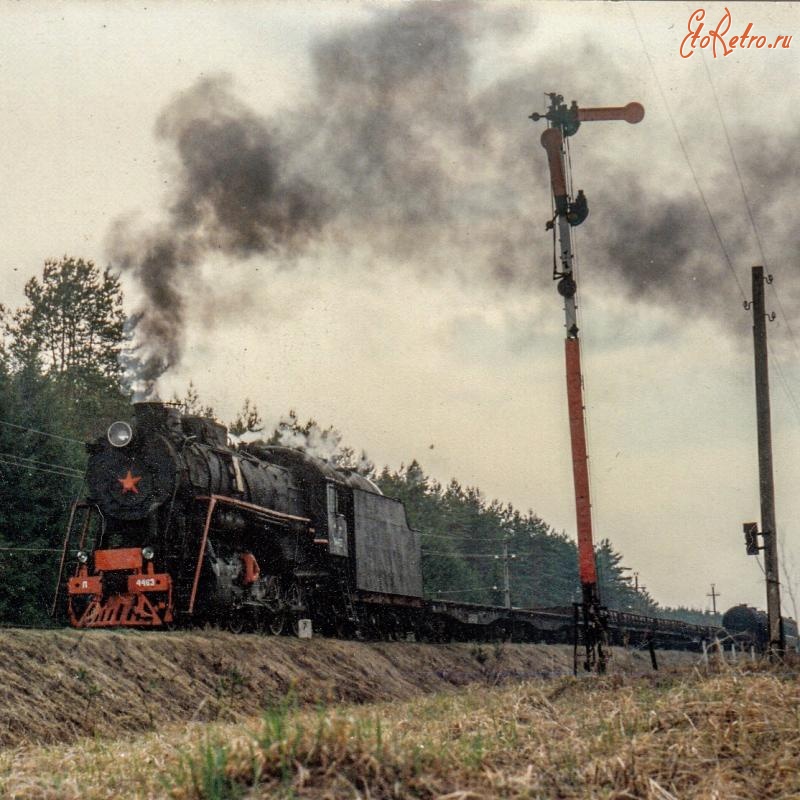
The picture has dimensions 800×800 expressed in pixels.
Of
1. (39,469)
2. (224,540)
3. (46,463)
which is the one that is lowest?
(224,540)

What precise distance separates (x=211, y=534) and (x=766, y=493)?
37.4ft

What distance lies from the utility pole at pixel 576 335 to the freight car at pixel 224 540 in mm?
611

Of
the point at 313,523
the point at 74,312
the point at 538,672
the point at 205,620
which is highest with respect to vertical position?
the point at 74,312

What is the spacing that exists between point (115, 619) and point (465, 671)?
10189mm

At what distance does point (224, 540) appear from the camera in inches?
824

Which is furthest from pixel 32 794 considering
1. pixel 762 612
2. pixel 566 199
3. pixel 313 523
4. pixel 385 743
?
pixel 762 612

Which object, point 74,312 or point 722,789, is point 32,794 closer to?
point 722,789

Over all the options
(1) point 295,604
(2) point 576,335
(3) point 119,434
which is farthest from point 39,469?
(2) point 576,335

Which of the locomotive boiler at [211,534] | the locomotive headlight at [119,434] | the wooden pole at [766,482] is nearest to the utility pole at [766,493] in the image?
the wooden pole at [766,482]

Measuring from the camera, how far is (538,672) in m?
28.3

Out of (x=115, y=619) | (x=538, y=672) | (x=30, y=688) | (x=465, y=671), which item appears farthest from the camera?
(x=538, y=672)

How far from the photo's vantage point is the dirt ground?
1164 cm

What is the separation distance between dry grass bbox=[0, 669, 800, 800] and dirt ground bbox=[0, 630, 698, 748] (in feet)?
3.72

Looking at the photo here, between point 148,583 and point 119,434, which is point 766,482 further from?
point 119,434
